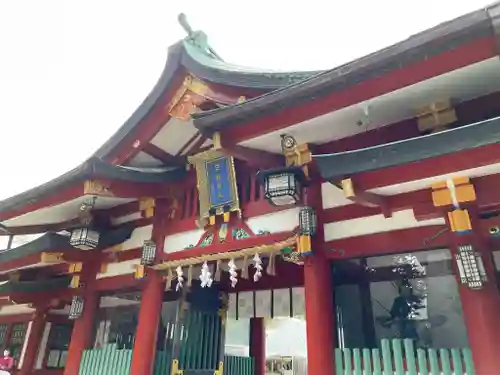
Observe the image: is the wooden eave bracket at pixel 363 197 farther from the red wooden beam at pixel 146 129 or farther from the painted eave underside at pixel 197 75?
the red wooden beam at pixel 146 129

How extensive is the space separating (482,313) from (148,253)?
5587 mm

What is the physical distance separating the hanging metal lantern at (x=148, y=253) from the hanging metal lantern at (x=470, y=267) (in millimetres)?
5271

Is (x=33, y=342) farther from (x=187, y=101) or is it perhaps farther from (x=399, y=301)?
(x=399, y=301)

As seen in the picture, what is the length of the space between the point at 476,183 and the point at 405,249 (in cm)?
123

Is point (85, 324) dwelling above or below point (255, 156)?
below

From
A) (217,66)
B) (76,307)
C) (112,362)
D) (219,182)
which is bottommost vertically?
(112,362)

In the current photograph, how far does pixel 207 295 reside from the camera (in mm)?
8438

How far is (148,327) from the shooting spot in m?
7.32

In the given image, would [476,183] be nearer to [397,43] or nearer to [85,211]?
[397,43]

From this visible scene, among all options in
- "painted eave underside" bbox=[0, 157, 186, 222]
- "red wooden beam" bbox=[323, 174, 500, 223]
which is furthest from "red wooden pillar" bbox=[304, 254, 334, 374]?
"painted eave underside" bbox=[0, 157, 186, 222]

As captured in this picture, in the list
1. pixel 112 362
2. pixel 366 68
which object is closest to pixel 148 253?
pixel 112 362

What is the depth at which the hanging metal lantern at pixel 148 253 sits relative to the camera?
7598mm

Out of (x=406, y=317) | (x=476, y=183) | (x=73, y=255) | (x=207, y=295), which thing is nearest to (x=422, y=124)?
(x=476, y=183)

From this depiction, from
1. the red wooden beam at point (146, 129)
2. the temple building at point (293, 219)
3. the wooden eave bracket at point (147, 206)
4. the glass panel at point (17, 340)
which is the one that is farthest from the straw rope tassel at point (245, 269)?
the glass panel at point (17, 340)
